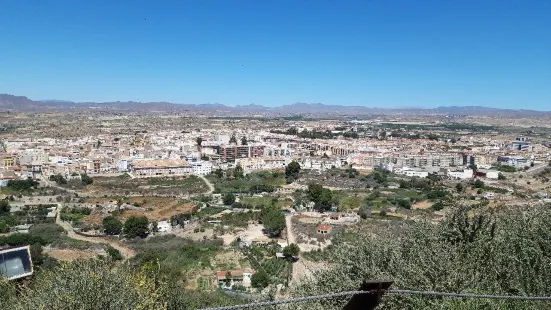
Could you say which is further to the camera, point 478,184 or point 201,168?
point 201,168

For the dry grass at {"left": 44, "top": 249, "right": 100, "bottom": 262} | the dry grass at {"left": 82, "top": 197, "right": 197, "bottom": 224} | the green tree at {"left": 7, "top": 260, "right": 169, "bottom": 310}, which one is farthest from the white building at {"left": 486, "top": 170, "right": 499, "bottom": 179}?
the green tree at {"left": 7, "top": 260, "right": 169, "bottom": 310}

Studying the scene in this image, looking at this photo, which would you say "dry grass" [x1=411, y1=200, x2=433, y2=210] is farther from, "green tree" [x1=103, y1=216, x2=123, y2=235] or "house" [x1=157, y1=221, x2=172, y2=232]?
"green tree" [x1=103, y1=216, x2=123, y2=235]

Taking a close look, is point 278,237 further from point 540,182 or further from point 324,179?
point 540,182

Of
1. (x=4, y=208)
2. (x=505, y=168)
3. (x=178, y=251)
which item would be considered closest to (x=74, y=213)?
(x=4, y=208)

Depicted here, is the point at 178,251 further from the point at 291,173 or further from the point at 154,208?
the point at 291,173

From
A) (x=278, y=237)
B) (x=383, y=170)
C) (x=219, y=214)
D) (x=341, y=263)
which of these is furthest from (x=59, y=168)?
(x=341, y=263)

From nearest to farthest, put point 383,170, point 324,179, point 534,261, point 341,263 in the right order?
point 534,261
point 341,263
point 324,179
point 383,170
